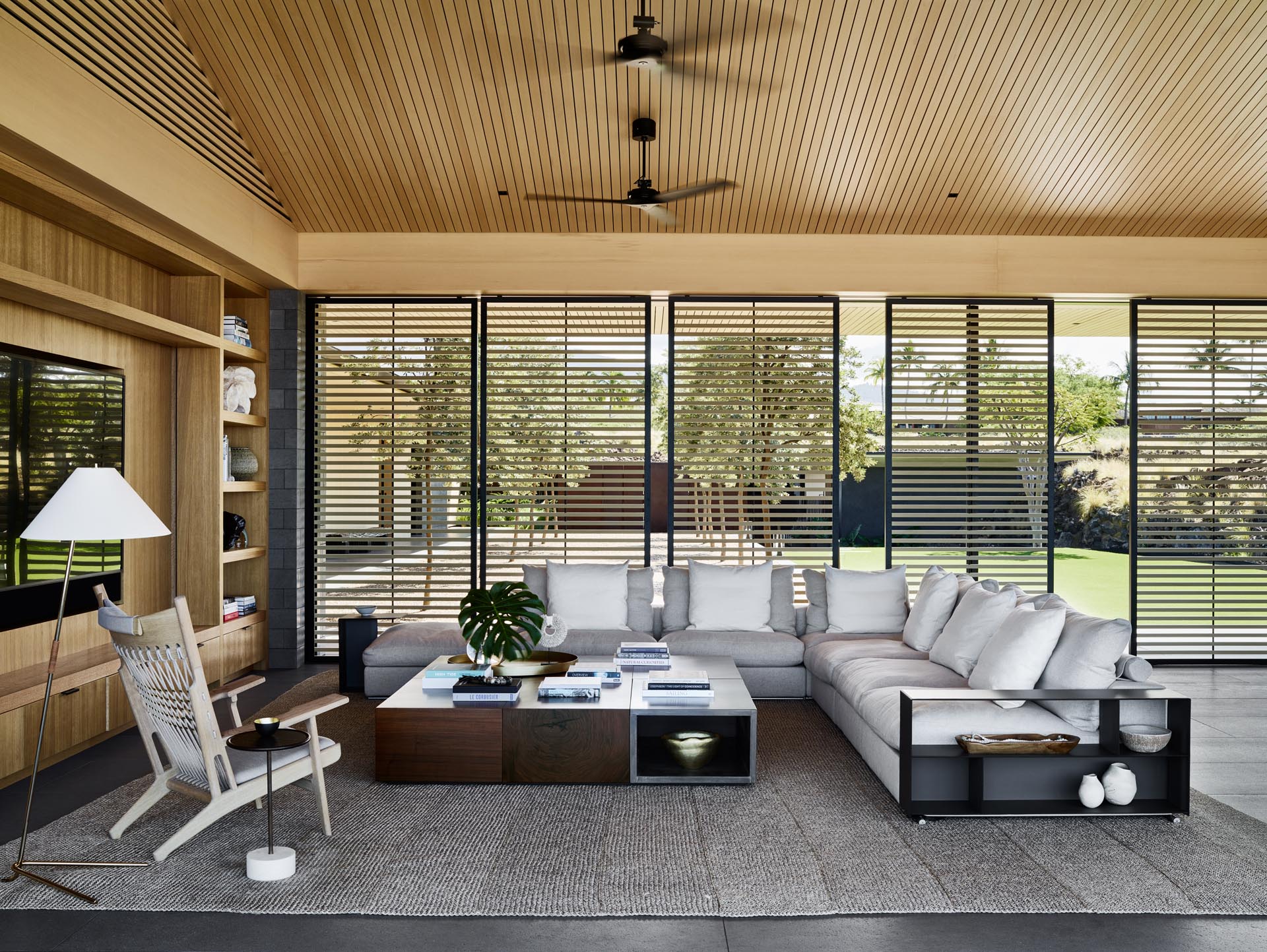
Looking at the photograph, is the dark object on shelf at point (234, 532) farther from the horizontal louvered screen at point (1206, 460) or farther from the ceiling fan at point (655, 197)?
the horizontal louvered screen at point (1206, 460)

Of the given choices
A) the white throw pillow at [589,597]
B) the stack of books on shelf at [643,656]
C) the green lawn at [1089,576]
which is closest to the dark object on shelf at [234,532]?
the white throw pillow at [589,597]

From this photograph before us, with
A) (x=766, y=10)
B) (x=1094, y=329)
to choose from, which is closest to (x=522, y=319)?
(x=766, y=10)

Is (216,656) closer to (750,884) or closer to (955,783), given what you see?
(750,884)

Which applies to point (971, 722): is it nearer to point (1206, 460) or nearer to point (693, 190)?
point (693, 190)

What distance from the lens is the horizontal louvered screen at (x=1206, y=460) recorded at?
7.77 meters

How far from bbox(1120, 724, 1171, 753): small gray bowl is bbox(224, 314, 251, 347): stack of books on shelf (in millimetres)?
6137

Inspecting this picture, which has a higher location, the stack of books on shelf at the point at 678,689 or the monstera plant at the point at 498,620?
the monstera plant at the point at 498,620

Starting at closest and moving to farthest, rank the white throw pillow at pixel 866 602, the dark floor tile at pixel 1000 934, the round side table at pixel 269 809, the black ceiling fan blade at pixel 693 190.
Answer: the dark floor tile at pixel 1000 934
the round side table at pixel 269 809
the black ceiling fan blade at pixel 693 190
the white throw pillow at pixel 866 602

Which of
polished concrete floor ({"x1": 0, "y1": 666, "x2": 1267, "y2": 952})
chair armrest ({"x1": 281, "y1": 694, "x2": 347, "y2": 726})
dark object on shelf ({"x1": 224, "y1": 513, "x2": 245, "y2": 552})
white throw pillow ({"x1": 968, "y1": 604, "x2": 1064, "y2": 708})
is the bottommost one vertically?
polished concrete floor ({"x1": 0, "y1": 666, "x2": 1267, "y2": 952})

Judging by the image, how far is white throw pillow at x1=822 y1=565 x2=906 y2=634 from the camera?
6.79 metres

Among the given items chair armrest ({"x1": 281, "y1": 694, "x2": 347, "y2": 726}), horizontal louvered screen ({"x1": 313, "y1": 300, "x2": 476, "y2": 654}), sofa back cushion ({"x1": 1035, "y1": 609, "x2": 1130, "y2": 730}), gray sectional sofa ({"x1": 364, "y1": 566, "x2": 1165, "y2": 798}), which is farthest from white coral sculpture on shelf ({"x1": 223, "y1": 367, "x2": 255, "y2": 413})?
sofa back cushion ({"x1": 1035, "y1": 609, "x2": 1130, "y2": 730})

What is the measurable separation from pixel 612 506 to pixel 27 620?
4224 millimetres

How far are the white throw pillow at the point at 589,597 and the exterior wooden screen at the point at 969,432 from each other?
7.82ft

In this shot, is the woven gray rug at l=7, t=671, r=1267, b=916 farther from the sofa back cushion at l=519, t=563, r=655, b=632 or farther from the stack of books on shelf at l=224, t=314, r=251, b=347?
the stack of books on shelf at l=224, t=314, r=251, b=347
